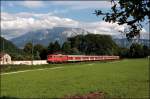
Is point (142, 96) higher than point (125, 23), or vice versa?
point (125, 23)

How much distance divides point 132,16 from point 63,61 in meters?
96.1

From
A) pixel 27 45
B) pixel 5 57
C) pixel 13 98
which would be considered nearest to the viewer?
pixel 13 98

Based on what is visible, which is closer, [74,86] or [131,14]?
[131,14]

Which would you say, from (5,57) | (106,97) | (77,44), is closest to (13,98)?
(106,97)

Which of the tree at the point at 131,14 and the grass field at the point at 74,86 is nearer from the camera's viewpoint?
the tree at the point at 131,14

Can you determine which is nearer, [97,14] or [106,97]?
[97,14]

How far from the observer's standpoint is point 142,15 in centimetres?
998

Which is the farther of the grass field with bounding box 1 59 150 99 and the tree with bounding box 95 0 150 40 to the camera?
the grass field with bounding box 1 59 150 99

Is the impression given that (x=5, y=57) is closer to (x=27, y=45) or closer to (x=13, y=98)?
(x=27, y=45)

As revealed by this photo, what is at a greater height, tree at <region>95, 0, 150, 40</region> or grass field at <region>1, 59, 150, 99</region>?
tree at <region>95, 0, 150, 40</region>

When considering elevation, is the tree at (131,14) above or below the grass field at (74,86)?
above

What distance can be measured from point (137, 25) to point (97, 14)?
107 centimetres

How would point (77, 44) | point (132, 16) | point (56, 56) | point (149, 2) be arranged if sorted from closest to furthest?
point (149, 2) < point (132, 16) < point (56, 56) < point (77, 44)

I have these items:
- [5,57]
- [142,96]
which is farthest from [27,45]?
[142,96]
